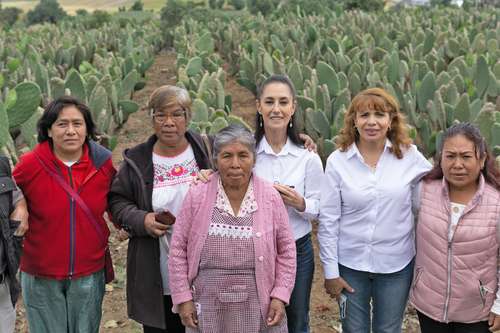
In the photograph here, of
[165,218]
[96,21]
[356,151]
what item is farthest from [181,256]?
[96,21]

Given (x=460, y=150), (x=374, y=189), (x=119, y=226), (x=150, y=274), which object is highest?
(x=460, y=150)

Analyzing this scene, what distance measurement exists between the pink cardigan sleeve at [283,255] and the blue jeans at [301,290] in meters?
0.29

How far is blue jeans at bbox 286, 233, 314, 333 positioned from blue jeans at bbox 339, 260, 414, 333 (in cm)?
15

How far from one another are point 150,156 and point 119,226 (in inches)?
12.1

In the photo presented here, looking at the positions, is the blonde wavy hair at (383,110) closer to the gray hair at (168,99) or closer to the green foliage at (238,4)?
the gray hair at (168,99)

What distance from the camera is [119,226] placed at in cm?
256

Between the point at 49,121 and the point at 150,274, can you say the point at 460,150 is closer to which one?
the point at 150,274

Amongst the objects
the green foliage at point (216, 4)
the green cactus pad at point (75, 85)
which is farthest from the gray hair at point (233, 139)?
the green foliage at point (216, 4)

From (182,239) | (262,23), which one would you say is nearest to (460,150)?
(182,239)

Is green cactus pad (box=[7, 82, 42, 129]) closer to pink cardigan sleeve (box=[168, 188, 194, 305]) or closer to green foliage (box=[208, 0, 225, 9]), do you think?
pink cardigan sleeve (box=[168, 188, 194, 305])

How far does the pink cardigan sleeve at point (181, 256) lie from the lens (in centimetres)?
234

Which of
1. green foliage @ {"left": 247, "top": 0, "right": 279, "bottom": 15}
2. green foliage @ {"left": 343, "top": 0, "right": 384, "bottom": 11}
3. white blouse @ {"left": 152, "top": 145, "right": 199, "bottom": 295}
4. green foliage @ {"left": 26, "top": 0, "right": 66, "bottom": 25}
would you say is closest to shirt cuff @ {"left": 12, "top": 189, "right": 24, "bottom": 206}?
white blouse @ {"left": 152, "top": 145, "right": 199, "bottom": 295}

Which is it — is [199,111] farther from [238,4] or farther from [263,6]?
[238,4]

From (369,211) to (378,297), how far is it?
0.38 metres
